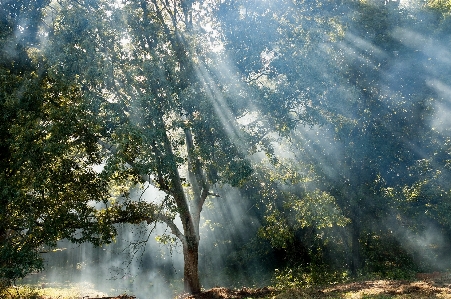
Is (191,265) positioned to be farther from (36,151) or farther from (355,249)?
(355,249)

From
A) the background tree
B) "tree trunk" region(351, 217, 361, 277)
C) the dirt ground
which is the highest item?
the background tree

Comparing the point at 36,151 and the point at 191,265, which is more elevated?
the point at 36,151

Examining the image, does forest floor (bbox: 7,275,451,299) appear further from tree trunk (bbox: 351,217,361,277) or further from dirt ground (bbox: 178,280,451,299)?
tree trunk (bbox: 351,217,361,277)

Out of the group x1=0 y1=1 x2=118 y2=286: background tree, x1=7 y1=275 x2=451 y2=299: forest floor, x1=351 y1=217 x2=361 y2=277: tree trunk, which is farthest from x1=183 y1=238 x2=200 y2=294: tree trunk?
x1=351 y1=217 x2=361 y2=277: tree trunk

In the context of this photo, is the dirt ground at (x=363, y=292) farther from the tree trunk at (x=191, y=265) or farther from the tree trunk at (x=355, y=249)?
the tree trunk at (x=355, y=249)

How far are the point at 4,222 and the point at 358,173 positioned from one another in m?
18.1

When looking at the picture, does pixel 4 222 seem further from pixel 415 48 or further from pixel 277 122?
pixel 415 48

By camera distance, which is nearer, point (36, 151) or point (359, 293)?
point (36, 151)

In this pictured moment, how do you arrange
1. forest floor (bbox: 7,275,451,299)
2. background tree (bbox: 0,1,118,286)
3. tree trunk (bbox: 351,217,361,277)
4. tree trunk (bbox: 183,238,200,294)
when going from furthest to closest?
1. tree trunk (bbox: 351,217,361,277)
2. tree trunk (bbox: 183,238,200,294)
3. forest floor (bbox: 7,275,451,299)
4. background tree (bbox: 0,1,118,286)

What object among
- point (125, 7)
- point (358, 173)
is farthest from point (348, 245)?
point (125, 7)

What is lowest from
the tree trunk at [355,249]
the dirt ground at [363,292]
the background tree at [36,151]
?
the dirt ground at [363,292]

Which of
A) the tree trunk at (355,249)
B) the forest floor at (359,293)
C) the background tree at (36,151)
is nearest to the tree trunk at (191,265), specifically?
the forest floor at (359,293)

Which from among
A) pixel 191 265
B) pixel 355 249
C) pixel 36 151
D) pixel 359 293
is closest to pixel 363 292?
pixel 359 293

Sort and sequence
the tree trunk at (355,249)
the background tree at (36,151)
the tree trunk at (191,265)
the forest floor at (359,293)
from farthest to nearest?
1. the tree trunk at (355,249)
2. the tree trunk at (191,265)
3. the forest floor at (359,293)
4. the background tree at (36,151)
